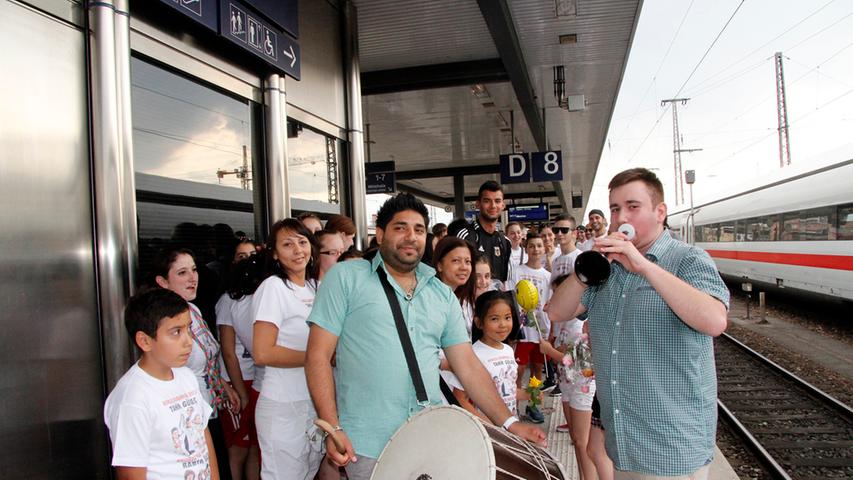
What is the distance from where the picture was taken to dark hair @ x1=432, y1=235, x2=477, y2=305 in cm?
410

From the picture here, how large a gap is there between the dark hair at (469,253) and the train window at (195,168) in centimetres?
160

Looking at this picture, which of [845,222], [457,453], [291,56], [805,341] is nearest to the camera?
[457,453]

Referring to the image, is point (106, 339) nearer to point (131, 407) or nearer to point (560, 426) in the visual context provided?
point (131, 407)

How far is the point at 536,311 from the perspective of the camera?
5727mm

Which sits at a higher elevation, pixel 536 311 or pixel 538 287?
pixel 538 287

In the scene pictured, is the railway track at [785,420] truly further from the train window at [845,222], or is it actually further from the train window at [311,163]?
the train window at [311,163]

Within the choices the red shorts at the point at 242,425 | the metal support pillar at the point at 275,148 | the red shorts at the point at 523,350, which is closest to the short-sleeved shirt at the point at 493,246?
the red shorts at the point at 523,350

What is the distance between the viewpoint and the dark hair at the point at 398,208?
2656 millimetres

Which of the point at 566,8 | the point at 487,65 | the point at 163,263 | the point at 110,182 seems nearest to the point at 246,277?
the point at 163,263

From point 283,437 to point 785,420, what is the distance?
19.0ft

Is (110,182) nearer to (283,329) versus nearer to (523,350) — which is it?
(283,329)

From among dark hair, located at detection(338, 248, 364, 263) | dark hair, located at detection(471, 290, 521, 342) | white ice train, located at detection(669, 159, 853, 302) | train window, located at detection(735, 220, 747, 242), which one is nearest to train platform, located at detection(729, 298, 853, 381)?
white ice train, located at detection(669, 159, 853, 302)

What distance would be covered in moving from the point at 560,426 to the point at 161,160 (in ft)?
13.3

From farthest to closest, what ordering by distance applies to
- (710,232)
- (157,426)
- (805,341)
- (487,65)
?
(710,232) < (805,341) < (487,65) < (157,426)
